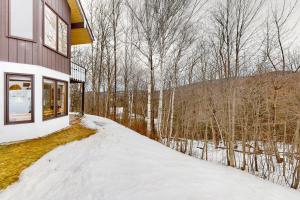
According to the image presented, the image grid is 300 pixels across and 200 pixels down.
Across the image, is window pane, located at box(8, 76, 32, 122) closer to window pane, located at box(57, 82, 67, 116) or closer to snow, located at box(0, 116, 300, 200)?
window pane, located at box(57, 82, 67, 116)

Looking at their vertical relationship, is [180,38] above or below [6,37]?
above

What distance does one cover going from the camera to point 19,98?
26.2ft

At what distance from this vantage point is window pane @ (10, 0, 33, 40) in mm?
7785

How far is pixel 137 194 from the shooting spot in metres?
3.61

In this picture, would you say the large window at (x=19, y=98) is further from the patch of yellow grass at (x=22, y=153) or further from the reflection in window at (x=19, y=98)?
the patch of yellow grass at (x=22, y=153)

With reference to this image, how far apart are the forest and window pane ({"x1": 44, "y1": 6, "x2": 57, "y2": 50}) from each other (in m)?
5.52

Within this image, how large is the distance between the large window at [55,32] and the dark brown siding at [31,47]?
28 cm

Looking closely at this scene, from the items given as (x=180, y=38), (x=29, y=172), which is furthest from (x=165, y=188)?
(x=180, y=38)

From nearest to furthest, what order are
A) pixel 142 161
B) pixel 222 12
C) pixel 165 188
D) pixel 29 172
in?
pixel 165 188, pixel 29 172, pixel 142 161, pixel 222 12

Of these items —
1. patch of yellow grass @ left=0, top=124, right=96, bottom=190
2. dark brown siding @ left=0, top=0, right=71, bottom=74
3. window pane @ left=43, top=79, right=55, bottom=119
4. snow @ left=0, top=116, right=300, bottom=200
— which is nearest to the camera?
snow @ left=0, top=116, right=300, bottom=200

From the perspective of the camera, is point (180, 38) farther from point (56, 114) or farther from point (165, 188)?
point (165, 188)

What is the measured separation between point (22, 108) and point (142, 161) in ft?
17.8

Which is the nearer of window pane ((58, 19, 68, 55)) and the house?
the house

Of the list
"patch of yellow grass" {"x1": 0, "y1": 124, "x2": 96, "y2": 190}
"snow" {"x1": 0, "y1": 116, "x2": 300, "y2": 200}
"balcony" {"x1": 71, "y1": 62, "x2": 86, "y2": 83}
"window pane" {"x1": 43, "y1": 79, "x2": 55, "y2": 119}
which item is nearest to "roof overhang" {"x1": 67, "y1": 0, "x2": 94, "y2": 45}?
"balcony" {"x1": 71, "y1": 62, "x2": 86, "y2": 83}
